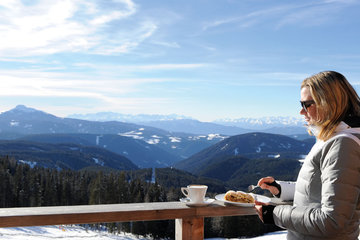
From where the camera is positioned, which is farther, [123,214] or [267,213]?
[123,214]

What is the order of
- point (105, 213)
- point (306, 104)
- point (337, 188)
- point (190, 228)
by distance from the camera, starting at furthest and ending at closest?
point (190, 228)
point (105, 213)
point (306, 104)
point (337, 188)

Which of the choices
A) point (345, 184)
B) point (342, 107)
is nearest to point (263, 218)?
point (345, 184)

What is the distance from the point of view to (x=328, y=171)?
1846 mm

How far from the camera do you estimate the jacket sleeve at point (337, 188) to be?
1.79 m

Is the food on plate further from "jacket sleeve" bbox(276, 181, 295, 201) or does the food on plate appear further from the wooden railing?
"jacket sleeve" bbox(276, 181, 295, 201)

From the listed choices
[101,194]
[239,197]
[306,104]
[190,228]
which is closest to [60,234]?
[101,194]

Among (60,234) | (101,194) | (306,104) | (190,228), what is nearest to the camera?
(306,104)

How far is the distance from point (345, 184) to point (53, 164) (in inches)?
7618

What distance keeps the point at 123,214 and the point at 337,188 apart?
57.9 inches

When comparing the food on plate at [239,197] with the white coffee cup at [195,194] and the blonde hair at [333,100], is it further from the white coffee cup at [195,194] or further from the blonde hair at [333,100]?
the blonde hair at [333,100]

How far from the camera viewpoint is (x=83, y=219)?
250 cm

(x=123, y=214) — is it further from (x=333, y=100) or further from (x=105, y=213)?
(x=333, y=100)

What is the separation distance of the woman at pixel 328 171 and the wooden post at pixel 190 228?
0.70 m

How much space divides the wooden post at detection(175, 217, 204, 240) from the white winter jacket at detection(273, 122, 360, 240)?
32.7 inches
